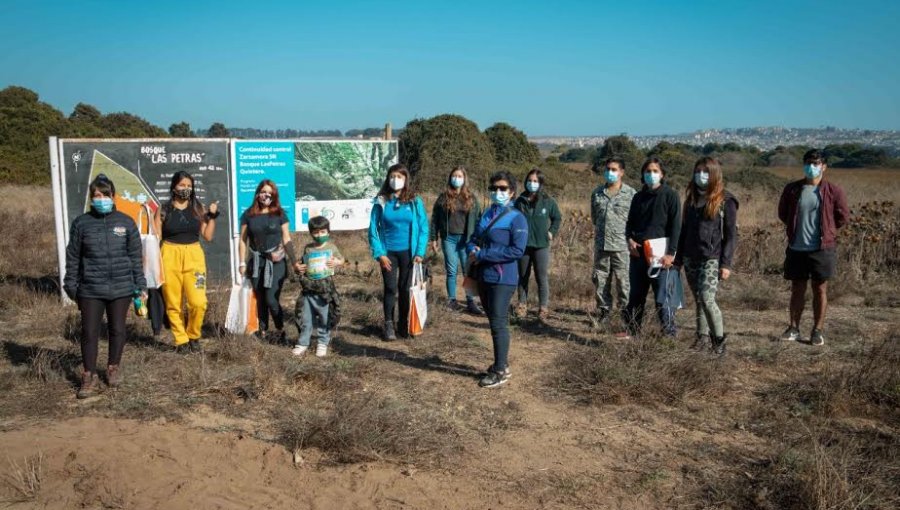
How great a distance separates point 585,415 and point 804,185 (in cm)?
359

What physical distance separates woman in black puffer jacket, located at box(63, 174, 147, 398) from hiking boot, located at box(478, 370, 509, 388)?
301 centimetres

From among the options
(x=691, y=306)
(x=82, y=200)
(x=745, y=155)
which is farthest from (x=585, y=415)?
(x=745, y=155)

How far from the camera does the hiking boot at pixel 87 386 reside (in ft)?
18.3

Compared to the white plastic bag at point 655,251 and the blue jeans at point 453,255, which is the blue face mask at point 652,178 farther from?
the blue jeans at point 453,255

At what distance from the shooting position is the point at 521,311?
8.40 metres

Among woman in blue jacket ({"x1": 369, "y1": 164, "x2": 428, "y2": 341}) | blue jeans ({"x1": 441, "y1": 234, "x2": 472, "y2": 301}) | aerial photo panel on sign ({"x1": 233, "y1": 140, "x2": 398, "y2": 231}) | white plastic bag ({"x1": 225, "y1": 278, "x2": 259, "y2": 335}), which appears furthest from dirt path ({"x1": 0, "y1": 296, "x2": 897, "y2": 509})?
aerial photo panel on sign ({"x1": 233, "y1": 140, "x2": 398, "y2": 231})

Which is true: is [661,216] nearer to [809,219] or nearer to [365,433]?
[809,219]

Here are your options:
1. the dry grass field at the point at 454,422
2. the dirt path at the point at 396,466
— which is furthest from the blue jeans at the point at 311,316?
the dirt path at the point at 396,466

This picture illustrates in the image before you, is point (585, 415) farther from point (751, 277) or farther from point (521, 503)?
point (751, 277)

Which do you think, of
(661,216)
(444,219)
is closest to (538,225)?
(444,219)

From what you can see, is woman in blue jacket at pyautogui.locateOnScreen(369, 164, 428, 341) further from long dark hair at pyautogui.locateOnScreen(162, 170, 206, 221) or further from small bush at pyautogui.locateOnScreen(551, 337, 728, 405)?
small bush at pyautogui.locateOnScreen(551, 337, 728, 405)

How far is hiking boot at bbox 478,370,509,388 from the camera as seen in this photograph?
597 centimetres

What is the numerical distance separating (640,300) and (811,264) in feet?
5.82

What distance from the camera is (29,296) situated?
8625mm
